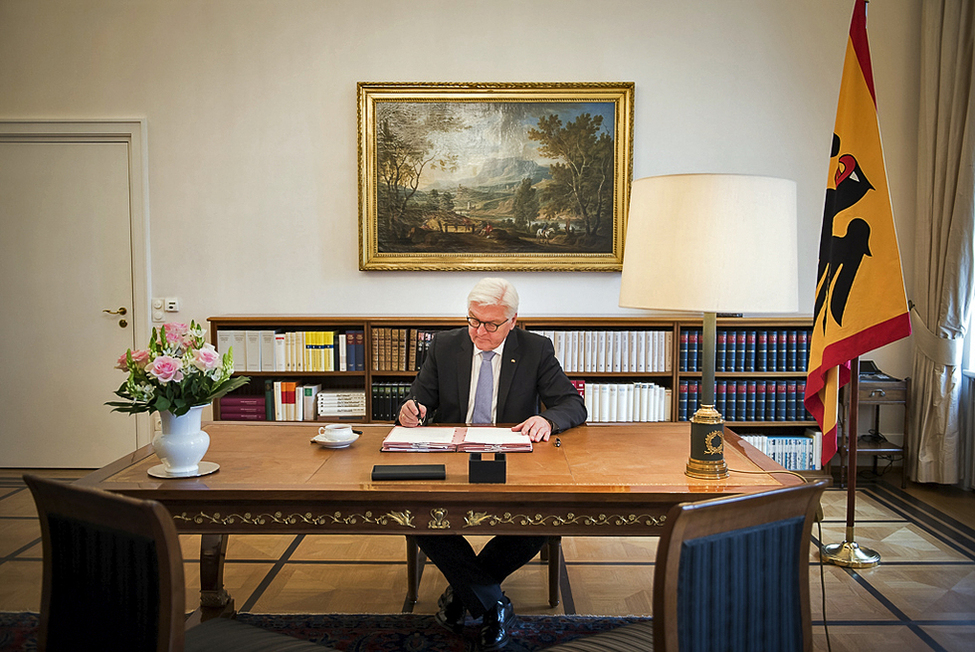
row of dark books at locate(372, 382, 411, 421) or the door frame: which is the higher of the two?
the door frame

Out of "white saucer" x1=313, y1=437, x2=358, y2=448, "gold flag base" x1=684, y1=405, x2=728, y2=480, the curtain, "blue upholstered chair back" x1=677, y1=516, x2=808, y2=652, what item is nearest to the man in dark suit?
"white saucer" x1=313, y1=437, x2=358, y2=448

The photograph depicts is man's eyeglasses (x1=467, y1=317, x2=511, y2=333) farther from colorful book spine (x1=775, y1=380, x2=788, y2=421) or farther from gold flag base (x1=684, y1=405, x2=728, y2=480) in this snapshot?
colorful book spine (x1=775, y1=380, x2=788, y2=421)

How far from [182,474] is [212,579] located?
873 mm

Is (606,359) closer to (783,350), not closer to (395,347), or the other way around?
(783,350)

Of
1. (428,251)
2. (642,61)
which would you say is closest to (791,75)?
(642,61)

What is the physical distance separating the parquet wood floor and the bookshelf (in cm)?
85

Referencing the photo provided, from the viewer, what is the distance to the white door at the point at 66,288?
4277mm

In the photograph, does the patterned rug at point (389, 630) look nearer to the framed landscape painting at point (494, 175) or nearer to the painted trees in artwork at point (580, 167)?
the framed landscape painting at point (494, 175)

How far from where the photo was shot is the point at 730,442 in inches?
90.6

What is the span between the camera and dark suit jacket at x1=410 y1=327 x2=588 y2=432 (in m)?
2.70

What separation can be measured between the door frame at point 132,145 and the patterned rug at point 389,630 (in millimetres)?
2268

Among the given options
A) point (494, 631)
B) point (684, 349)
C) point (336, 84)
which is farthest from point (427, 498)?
point (336, 84)

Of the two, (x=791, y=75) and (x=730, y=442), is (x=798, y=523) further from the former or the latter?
(x=791, y=75)

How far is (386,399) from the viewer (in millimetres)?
4031
